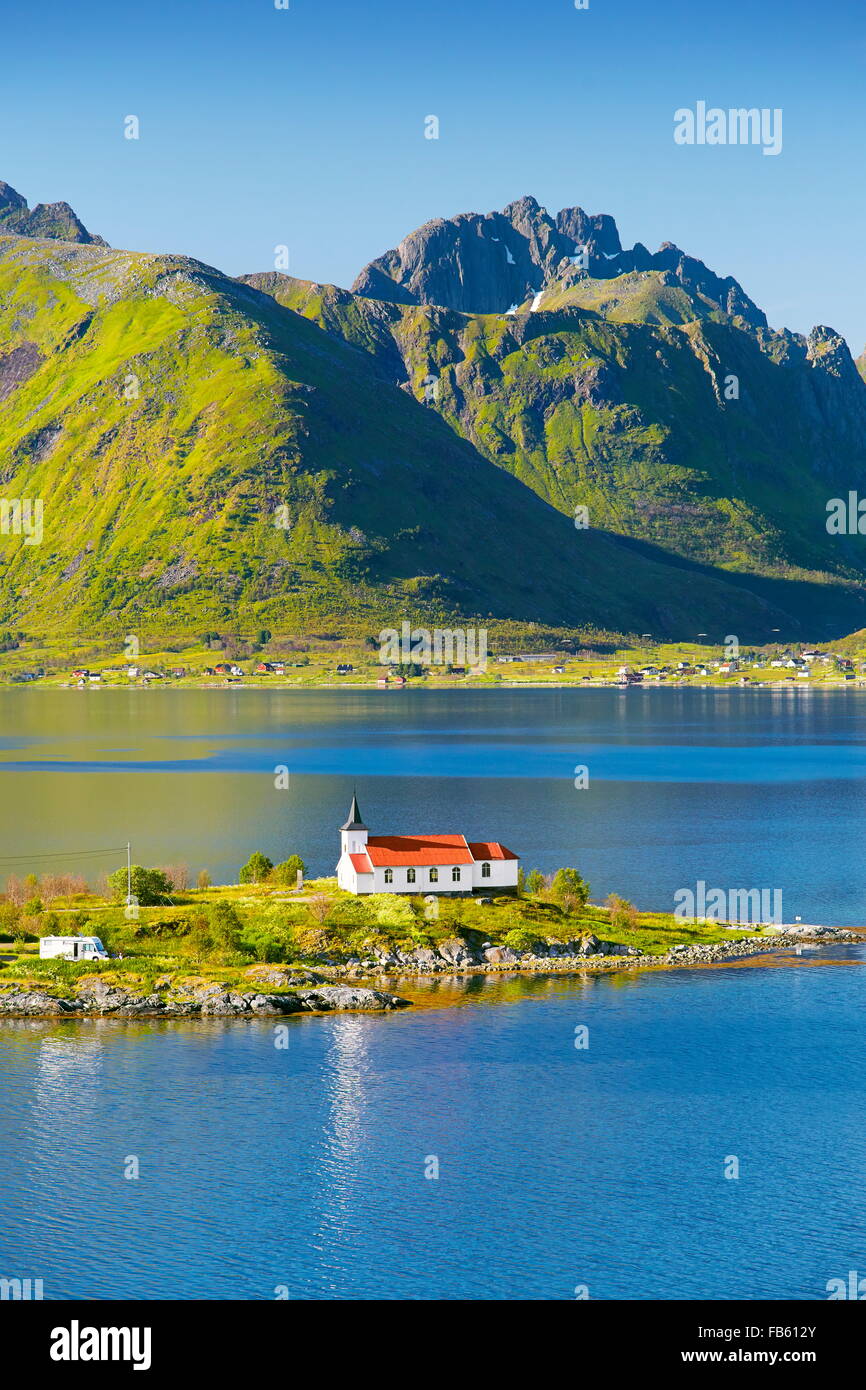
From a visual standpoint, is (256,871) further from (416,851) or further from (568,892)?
(568,892)

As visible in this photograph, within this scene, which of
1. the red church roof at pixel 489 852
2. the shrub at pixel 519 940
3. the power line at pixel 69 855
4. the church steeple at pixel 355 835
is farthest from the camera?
the power line at pixel 69 855

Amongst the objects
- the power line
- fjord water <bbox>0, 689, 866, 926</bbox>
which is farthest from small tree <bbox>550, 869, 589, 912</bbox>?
the power line

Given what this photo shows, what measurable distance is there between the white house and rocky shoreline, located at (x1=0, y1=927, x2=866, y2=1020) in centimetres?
553

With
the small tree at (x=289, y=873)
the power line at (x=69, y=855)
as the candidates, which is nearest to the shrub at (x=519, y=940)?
the small tree at (x=289, y=873)

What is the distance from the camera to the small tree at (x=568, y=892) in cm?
9375

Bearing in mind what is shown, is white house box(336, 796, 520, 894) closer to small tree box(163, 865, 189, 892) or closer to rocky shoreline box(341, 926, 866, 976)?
rocky shoreline box(341, 926, 866, 976)

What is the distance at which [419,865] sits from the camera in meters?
89.6

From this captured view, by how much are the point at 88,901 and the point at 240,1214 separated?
4419 cm

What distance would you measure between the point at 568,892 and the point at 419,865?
34.0 ft

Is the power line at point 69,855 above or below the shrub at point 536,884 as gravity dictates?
below

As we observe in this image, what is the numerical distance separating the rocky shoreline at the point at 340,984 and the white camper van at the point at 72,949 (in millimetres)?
4189

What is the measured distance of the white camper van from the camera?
266ft

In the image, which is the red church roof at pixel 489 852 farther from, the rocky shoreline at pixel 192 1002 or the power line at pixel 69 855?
the power line at pixel 69 855
